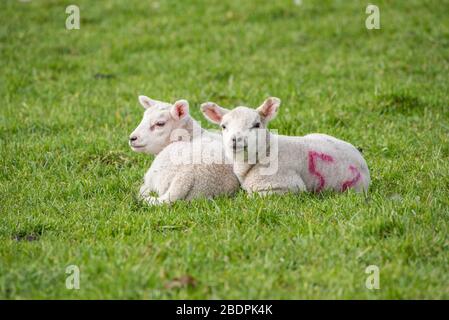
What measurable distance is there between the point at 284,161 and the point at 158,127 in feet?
3.78

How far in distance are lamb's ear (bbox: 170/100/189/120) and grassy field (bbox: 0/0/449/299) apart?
67 cm

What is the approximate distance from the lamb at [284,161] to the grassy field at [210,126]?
0.55 ft

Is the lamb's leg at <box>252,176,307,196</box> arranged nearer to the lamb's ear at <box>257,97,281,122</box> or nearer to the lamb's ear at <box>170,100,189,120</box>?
the lamb's ear at <box>257,97,281,122</box>

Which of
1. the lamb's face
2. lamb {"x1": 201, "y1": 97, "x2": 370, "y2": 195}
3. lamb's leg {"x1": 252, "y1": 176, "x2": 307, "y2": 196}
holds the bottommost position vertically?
lamb's leg {"x1": 252, "y1": 176, "x2": 307, "y2": 196}

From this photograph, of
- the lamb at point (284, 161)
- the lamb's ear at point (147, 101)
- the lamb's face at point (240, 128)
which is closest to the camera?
the lamb's face at point (240, 128)

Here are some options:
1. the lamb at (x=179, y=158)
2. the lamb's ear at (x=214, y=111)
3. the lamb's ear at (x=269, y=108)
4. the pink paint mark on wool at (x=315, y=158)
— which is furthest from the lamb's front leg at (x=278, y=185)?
the lamb's ear at (x=214, y=111)

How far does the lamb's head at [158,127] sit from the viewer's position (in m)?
6.35

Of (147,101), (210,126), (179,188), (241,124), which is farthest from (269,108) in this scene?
(210,126)

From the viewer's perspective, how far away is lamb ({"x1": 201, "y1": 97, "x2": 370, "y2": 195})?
230 inches

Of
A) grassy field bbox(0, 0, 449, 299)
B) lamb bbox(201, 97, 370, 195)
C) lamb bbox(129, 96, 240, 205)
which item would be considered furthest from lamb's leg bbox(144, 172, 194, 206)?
lamb bbox(201, 97, 370, 195)

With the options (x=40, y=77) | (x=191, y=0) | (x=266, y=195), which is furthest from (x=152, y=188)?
(x=191, y=0)

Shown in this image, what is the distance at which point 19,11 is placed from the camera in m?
13.2

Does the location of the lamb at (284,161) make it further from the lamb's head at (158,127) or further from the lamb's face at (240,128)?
the lamb's head at (158,127)
